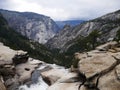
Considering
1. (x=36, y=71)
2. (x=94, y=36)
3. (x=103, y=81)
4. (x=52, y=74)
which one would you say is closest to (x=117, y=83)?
(x=103, y=81)

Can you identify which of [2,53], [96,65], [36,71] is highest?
[96,65]

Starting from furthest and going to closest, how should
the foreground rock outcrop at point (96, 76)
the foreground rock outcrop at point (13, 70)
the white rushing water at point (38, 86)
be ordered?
the foreground rock outcrop at point (13, 70), the white rushing water at point (38, 86), the foreground rock outcrop at point (96, 76)

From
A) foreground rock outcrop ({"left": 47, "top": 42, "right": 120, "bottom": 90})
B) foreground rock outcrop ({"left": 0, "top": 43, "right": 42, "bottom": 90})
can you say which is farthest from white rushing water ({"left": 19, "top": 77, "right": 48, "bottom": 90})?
foreground rock outcrop ({"left": 47, "top": 42, "right": 120, "bottom": 90})

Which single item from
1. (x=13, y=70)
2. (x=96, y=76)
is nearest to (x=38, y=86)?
(x=13, y=70)

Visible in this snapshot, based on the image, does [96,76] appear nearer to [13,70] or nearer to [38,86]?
[38,86]

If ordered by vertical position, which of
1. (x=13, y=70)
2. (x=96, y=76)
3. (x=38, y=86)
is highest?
(x=96, y=76)

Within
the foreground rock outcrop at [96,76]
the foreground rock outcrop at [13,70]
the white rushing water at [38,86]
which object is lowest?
the white rushing water at [38,86]

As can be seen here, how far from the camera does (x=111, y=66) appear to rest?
154 ft

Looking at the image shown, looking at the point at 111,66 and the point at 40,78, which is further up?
the point at 111,66

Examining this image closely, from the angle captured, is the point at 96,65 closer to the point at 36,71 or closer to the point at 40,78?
the point at 40,78

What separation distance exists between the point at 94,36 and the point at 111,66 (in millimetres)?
75149

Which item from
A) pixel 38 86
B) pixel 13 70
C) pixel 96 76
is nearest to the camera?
pixel 96 76

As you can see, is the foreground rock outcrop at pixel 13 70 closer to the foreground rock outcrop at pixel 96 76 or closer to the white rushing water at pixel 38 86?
the white rushing water at pixel 38 86

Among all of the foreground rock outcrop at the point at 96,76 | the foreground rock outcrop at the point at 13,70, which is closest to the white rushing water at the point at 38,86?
the foreground rock outcrop at the point at 13,70
